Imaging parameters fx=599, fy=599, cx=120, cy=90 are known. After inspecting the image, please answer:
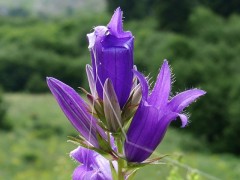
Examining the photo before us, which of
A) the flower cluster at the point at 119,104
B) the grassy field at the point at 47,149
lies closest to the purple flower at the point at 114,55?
the flower cluster at the point at 119,104

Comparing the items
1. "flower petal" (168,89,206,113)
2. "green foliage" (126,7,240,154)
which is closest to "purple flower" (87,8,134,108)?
"flower petal" (168,89,206,113)

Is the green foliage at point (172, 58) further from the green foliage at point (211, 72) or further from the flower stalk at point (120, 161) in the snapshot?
the flower stalk at point (120, 161)

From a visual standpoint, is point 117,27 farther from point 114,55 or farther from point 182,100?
point 182,100

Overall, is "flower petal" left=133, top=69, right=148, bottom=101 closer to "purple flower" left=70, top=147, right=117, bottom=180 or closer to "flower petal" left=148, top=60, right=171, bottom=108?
"flower petal" left=148, top=60, right=171, bottom=108

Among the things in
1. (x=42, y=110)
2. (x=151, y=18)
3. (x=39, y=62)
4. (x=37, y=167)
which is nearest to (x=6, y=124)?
(x=42, y=110)

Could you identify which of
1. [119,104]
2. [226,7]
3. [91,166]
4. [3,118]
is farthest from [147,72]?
[119,104]

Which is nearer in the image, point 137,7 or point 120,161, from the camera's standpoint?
point 120,161

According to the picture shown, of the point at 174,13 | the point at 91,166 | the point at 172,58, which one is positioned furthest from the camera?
the point at 174,13

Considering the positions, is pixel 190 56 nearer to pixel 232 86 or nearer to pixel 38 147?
pixel 232 86
